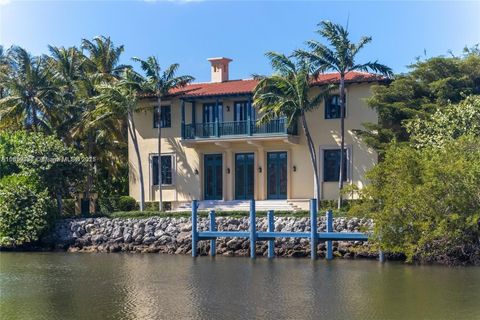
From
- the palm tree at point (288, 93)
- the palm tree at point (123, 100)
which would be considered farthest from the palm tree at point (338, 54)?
the palm tree at point (123, 100)

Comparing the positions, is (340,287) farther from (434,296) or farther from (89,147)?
(89,147)

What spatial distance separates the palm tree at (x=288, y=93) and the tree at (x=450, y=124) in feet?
17.6

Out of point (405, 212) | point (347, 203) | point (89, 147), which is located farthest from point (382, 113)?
point (89, 147)

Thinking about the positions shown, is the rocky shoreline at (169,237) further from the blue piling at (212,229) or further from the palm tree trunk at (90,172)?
the palm tree trunk at (90,172)

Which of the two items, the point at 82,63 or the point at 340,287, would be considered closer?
the point at 340,287

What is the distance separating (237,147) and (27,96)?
12.5 metres

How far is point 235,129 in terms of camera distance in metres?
39.1

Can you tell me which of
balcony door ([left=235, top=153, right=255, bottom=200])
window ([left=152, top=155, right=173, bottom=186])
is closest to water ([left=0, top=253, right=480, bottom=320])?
balcony door ([left=235, top=153, right=255, bottom=200])

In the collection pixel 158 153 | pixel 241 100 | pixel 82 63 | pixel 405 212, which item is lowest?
pixel 405 212

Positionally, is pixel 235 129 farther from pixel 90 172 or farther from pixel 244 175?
pixel 90 172

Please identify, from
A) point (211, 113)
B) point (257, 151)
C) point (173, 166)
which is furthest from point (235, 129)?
point (173, 166)

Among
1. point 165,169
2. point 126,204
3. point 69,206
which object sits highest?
point 165,169

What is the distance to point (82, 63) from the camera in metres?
46.4

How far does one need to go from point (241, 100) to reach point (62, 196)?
34.1 ft
